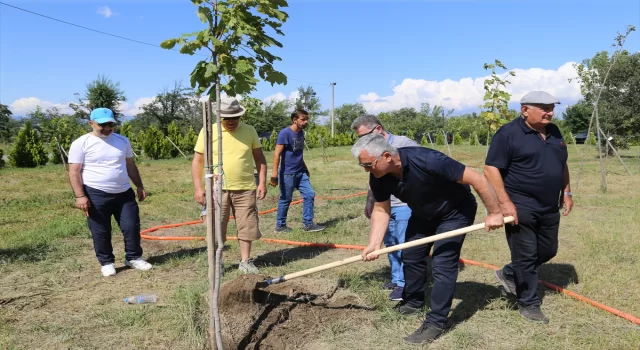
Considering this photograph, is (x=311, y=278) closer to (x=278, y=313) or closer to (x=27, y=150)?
(x=278, y=313)

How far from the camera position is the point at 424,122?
1697 inches

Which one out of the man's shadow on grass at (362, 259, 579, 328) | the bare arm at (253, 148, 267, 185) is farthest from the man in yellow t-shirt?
the man's shadow on grass at (362, 259, 579, 328)

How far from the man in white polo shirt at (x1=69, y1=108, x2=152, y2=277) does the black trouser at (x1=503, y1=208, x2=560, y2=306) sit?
3.65 m

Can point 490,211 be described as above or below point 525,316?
above

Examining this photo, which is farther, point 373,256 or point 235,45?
point 373,256

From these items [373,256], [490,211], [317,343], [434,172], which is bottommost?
[317,343]

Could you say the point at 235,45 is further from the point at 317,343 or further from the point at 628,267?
the point at 628,267

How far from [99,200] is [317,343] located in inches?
111

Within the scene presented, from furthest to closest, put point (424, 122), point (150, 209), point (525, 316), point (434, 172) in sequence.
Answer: point (424, 122) < point (150, 209) < point (525, 316) < point (434, 172)

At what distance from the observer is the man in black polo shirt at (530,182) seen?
11.6 ft

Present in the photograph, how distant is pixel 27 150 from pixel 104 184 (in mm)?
17736

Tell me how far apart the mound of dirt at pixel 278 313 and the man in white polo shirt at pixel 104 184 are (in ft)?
5.92

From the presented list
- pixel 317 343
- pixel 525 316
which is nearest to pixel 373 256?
pixel 317 343

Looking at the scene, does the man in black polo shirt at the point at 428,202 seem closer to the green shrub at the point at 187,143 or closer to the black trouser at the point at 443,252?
the black trouser at the point at 443,252
